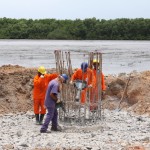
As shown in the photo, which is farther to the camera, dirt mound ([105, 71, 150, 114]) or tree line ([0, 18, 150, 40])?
tree line ([0, 18, 150, 40])

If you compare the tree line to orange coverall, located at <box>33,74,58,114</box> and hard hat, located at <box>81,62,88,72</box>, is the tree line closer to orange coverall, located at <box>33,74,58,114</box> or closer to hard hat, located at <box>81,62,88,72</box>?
hard hat, located at <box>81,62,88,72</box>

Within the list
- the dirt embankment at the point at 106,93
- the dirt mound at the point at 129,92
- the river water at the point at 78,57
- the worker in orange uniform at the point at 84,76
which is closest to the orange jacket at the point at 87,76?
the worker in orange uniform at the point at 84,76

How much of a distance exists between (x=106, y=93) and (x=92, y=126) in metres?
5.31

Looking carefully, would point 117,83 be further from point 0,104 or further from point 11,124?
point 11,124

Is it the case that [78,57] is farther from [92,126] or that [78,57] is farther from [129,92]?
[92,126]

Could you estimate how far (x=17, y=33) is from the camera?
74688 mm

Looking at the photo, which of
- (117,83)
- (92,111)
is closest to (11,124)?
(92,111)

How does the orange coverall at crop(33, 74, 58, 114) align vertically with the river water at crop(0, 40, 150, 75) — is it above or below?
above

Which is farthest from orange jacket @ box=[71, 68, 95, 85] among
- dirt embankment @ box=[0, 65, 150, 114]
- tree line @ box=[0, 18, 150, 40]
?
tree line @ box=[0, 18, 150, 40]

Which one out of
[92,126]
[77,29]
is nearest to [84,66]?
[92,126]

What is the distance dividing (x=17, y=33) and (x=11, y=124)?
60.2 m

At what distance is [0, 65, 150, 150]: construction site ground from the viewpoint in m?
12.3

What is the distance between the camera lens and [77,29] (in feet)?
239

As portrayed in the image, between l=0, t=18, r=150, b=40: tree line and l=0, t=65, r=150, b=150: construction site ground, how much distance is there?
161ft
